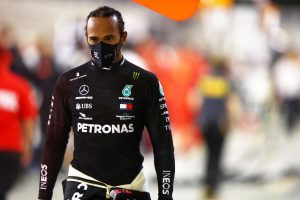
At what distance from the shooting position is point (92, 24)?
4.32m

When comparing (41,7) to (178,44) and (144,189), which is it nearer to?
(178,44)

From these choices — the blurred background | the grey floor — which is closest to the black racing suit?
the blurred background

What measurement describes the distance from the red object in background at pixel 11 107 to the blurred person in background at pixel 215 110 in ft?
18.1

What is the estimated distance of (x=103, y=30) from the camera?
14.2 feet

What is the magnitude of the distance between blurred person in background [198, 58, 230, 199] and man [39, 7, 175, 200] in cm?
782

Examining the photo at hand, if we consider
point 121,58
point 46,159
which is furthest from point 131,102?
point 46,159

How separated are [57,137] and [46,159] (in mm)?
143

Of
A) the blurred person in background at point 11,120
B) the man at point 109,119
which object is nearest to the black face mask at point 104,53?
the man at point 109,119

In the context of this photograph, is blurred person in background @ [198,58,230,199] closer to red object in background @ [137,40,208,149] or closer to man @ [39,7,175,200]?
red object in background @ [137,40,208,149]

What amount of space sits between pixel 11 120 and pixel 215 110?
19.0 feet

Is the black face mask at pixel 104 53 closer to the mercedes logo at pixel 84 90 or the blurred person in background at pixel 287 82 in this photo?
the mercedes logo at pixel 84 90

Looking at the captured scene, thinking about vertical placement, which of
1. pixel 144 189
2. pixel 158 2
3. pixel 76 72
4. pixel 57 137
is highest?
pixel 158 2

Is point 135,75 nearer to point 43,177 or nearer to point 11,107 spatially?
point 43,177

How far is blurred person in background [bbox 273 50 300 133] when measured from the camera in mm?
15484
